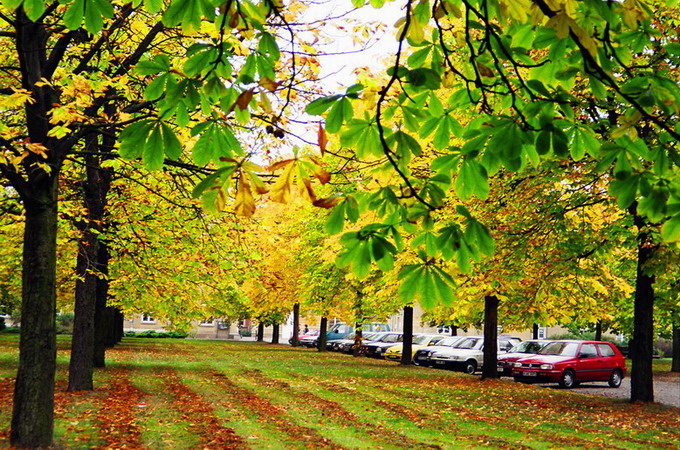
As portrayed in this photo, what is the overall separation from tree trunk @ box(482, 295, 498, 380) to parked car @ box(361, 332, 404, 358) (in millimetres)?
14449

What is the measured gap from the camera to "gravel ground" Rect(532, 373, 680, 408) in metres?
20.6

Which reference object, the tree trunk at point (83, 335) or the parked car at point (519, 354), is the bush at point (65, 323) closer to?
the parked car at point (519, 354)

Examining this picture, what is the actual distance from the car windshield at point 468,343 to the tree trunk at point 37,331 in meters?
23.8

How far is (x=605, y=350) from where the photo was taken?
24.7 metres

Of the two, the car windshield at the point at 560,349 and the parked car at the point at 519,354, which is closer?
the car windshield at the point at 560,349

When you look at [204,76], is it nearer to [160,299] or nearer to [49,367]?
[49,367]

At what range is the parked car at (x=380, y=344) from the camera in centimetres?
3672

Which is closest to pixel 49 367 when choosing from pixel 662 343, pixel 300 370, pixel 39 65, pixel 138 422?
pixel 138 422

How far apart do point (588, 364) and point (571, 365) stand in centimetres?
90

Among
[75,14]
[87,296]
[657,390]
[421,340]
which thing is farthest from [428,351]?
[75,14]

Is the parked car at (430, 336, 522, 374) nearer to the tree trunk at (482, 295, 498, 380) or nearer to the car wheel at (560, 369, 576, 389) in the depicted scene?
the car wheel at (560, 369, 576, 389)

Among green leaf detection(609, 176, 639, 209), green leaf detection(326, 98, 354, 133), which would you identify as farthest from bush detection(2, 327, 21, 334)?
green leaf detection(609, 176, 639, 209)

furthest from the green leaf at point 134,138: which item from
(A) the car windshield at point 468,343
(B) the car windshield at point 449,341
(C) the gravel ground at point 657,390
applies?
(B) the car windshield at point 449,341

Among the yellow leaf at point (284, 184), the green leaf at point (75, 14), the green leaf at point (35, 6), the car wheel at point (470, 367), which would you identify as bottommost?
the car wheel at point (470, 367)
